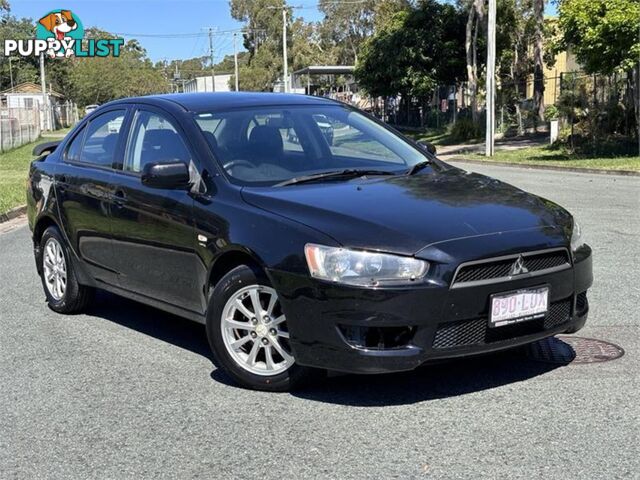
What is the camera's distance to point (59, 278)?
6613 millimetres

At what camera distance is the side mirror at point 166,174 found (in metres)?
4.88

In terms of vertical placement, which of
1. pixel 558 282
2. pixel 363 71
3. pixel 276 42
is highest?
pixel 276 42

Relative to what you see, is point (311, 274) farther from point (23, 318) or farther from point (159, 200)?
point (23, 318)

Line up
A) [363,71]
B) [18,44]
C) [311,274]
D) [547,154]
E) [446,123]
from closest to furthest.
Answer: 1. [311,274]
2. [547,154]
3. [446,123]
4. [363,71]
5. [18,44]

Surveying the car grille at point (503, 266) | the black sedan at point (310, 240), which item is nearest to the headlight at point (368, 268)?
the black sedan at point (310, 240)

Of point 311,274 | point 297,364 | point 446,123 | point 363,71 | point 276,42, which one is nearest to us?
point 311,274

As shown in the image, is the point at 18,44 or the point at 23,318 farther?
the point at 18,44

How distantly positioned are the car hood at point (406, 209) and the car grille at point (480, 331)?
0.44 m

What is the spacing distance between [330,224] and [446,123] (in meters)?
36.6

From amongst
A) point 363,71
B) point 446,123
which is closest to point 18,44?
point 363,71

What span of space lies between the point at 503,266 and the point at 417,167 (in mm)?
1484

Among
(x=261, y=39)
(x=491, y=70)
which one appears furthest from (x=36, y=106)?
(x=261, y=39)

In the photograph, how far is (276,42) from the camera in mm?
102062

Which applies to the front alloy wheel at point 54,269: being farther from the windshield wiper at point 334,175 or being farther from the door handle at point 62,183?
the windshield wiper at point 334,175
